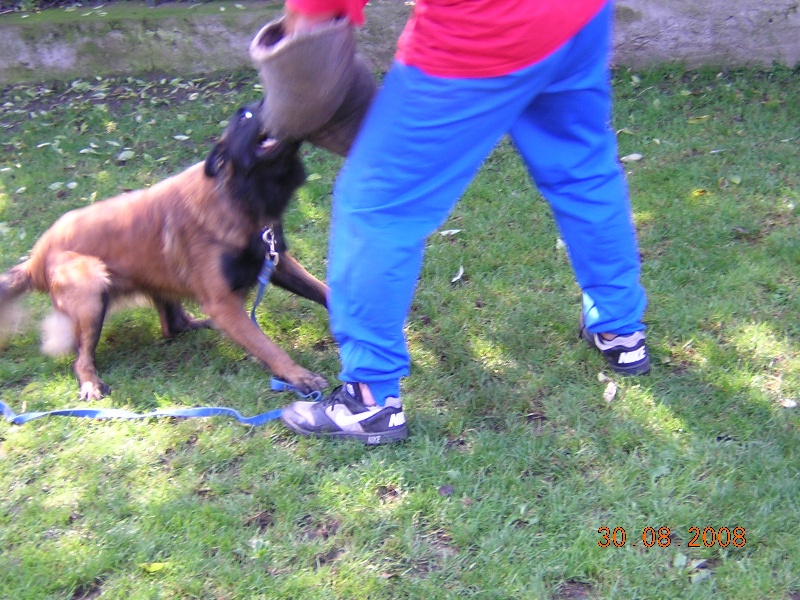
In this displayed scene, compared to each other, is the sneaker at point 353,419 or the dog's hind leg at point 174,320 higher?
the sneaker at point 353,419

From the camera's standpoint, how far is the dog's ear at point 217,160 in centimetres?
324

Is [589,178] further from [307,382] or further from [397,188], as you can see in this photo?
[307,382]

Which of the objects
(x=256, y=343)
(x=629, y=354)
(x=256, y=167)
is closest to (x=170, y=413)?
(x=256, y=343)

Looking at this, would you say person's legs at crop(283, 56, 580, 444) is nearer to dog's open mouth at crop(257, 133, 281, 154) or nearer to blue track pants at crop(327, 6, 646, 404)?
blue track pants at crop(327, 6, 646, 404)

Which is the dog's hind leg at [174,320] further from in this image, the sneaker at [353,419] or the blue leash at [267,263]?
the sneaker at [353,419]

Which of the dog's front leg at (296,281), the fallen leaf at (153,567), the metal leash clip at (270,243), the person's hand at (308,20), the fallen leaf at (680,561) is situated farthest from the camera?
the dog's front leg at (296,281)

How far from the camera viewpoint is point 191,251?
340 cm

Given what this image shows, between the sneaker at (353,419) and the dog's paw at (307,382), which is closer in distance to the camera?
the sneaker at (353,419)

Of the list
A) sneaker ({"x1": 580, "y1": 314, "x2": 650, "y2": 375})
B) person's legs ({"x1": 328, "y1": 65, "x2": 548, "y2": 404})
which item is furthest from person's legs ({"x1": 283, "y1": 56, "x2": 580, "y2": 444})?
sneaker ({"x1": 580, "y1": 314, "x2": 650, "y2": 375})

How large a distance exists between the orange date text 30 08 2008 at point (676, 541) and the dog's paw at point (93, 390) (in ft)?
7.21

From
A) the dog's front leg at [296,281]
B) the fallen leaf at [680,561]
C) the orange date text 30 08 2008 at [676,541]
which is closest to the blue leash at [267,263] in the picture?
the dog's front leg at [296,281]

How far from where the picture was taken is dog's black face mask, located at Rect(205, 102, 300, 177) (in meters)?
3.07

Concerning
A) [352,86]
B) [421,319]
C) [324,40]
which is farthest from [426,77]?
[421,319]

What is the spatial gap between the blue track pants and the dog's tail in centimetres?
192
